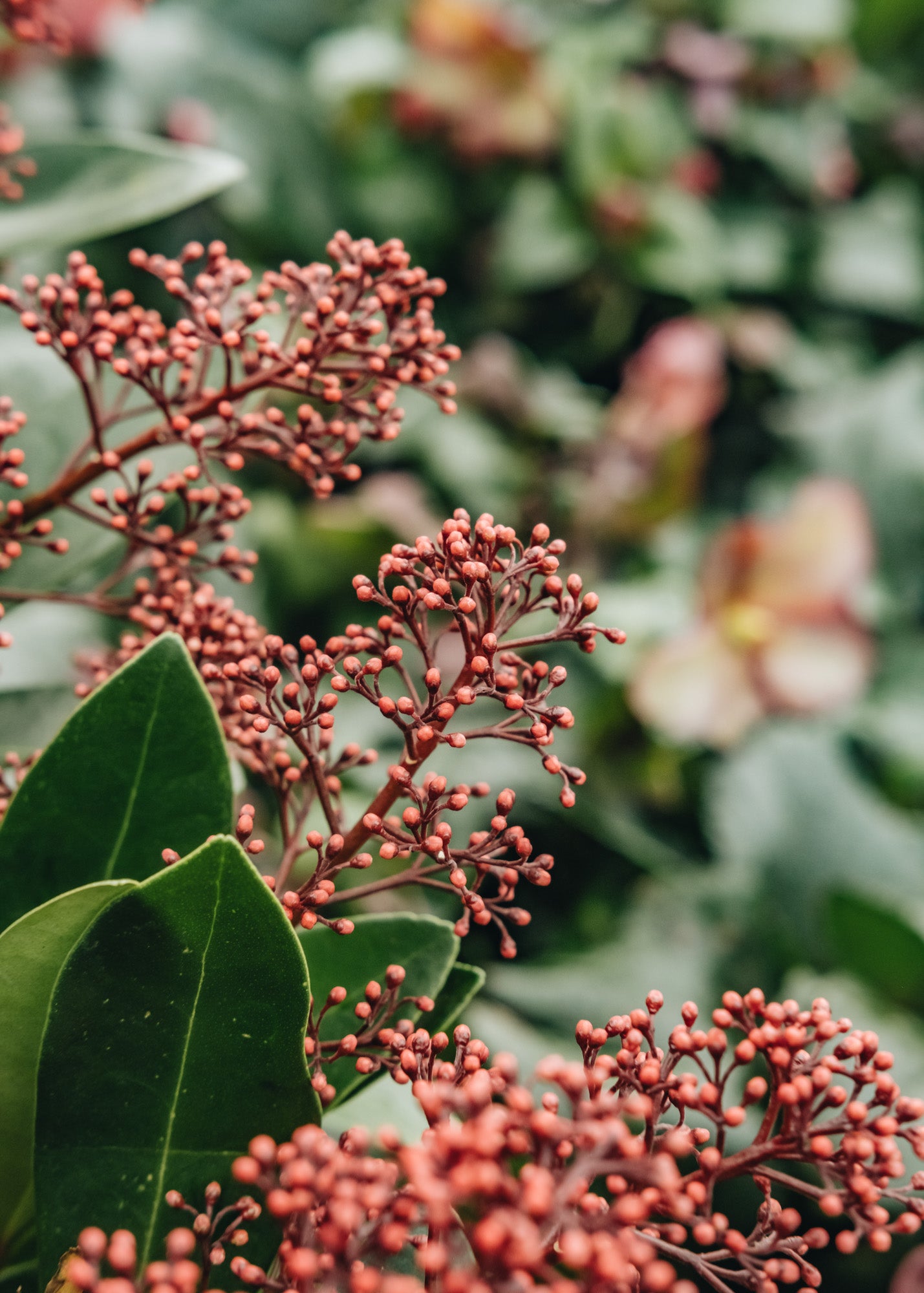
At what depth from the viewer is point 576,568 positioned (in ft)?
4.60

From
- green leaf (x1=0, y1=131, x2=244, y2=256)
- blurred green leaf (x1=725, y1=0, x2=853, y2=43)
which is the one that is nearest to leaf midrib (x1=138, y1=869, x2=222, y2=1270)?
green leaf (x1=0, y1=131, x2=244, y2=256)

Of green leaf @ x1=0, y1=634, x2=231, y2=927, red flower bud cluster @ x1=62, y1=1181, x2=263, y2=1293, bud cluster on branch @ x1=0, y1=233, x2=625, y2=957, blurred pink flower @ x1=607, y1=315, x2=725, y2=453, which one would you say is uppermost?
blurred pink flower @ x1=607, y1=315, x2=725, y2=453

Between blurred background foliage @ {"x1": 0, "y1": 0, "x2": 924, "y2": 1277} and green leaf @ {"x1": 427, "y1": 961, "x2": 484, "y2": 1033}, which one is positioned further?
blurred background foliage @ {"x1": 0, "y1": 0, "x2": 924, "y2": 1277}

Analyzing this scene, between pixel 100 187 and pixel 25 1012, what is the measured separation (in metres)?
0.54

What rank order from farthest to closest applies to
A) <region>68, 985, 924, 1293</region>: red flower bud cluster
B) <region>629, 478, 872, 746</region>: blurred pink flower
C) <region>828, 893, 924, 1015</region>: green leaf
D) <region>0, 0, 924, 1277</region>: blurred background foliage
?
1. <region>629, 478, 872, 746</region>: blurred pink flower
2. <region>0, 0, 924, 1277</region>: blurred background foliage
3. <region>828, 893, 924, 1015</region>: green leaf
4. <region>68, 985, 924, 1293</region>: red flower bud cluster

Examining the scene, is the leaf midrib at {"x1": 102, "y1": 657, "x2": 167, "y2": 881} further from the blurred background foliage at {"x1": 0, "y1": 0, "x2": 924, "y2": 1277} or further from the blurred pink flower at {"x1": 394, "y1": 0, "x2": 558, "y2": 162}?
the blurred pink flower at {"x1": 394, "y1": 0, "x2": 558, "y2": 162}

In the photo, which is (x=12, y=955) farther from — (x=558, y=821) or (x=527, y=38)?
(x=527, y=38)

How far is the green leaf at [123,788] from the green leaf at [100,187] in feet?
1.15

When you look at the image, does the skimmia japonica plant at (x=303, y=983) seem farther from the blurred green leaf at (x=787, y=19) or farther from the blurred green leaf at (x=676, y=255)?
the blurred green leaf at (x=787, y=19)

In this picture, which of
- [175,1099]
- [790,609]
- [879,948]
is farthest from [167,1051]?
[790,609]

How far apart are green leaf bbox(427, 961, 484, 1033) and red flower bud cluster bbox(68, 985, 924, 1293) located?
0.08 meters

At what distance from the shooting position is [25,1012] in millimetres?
408

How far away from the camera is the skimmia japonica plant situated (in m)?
0.31

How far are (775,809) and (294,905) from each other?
949 mm
